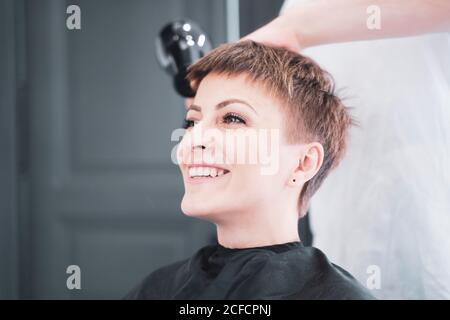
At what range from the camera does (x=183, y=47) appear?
1293 millimetres

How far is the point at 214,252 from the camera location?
1.25m

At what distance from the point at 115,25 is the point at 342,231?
733 mm

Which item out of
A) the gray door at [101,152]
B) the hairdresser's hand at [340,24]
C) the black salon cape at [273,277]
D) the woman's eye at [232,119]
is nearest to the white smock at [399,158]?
the hairdresser's hand at [340,24]

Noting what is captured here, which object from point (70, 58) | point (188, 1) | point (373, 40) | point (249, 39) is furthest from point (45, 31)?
point (373, 40)

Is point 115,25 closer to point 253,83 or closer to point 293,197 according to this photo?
point 253,83

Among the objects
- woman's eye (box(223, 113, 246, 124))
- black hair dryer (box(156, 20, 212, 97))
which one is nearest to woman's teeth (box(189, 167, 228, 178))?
woman's eye (box(223, 113, 246, 124))

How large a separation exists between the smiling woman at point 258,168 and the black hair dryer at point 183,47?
0.07 metres

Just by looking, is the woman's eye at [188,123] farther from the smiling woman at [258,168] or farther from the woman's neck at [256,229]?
the woman's neck at [256,229]

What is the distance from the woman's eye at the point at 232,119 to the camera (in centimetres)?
115

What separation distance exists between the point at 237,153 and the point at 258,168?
5 cm

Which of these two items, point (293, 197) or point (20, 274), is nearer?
point (293, 197)

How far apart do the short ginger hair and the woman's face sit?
0.02 meters

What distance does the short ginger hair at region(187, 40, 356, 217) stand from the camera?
1.17 metres

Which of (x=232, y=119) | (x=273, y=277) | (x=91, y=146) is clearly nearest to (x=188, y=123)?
(x=232, y=119)
